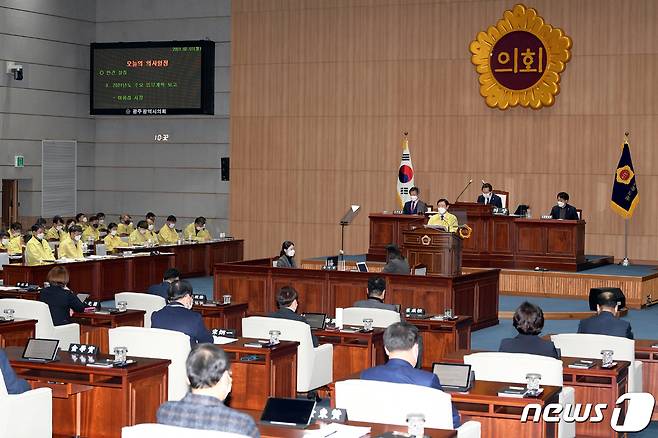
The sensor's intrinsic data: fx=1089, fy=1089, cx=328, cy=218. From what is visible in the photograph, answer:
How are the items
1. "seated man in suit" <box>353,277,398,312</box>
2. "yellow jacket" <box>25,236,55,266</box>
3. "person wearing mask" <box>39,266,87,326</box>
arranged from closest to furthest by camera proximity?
→ 1. "person wearing mask" <box>39,266,87,326</box>
2. "seated man in suit" <box>353,277,398,312</box>
3. "yellow jacket" <box>25,236,55,266</box>

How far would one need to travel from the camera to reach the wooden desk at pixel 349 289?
1315cm

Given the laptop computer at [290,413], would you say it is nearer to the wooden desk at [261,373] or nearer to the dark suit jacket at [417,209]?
the wooden desk at [261,373]

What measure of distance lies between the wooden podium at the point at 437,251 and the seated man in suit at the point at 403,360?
28.1 feet

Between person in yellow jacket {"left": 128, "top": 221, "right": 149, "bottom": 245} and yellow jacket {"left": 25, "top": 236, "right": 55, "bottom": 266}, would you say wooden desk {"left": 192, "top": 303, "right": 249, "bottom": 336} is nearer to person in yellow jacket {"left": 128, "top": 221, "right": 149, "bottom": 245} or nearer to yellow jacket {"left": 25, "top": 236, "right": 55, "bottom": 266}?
yellow jacket {"left": 25, "top": 236, "right": 55, "bottom": 266}

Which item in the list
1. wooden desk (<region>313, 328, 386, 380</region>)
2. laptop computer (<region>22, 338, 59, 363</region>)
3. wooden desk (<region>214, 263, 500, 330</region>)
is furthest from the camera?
wooden desk (<region>214, 263, 500, 330</region>)

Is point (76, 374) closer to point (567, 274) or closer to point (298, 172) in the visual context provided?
point (567, 274)

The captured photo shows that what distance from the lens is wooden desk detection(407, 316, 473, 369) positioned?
1072 cm

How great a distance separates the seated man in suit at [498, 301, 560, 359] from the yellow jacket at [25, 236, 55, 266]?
10.0 meters

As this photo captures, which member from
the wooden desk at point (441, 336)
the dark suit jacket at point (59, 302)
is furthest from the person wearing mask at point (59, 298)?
the wooden desk at point (441, 336)

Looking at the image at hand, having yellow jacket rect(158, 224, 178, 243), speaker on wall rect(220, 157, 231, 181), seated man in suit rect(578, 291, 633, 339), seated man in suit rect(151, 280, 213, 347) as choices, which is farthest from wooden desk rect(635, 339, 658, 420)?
speaker on wall rect(220, 157, 231, 181)

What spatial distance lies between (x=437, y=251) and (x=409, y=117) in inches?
290

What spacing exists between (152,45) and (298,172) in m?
3.96

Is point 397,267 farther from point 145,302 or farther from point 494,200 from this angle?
point 494,200

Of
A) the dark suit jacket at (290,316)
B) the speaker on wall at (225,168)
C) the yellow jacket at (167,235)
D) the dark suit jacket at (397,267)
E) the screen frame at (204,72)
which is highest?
the screen frame at (204,72)
